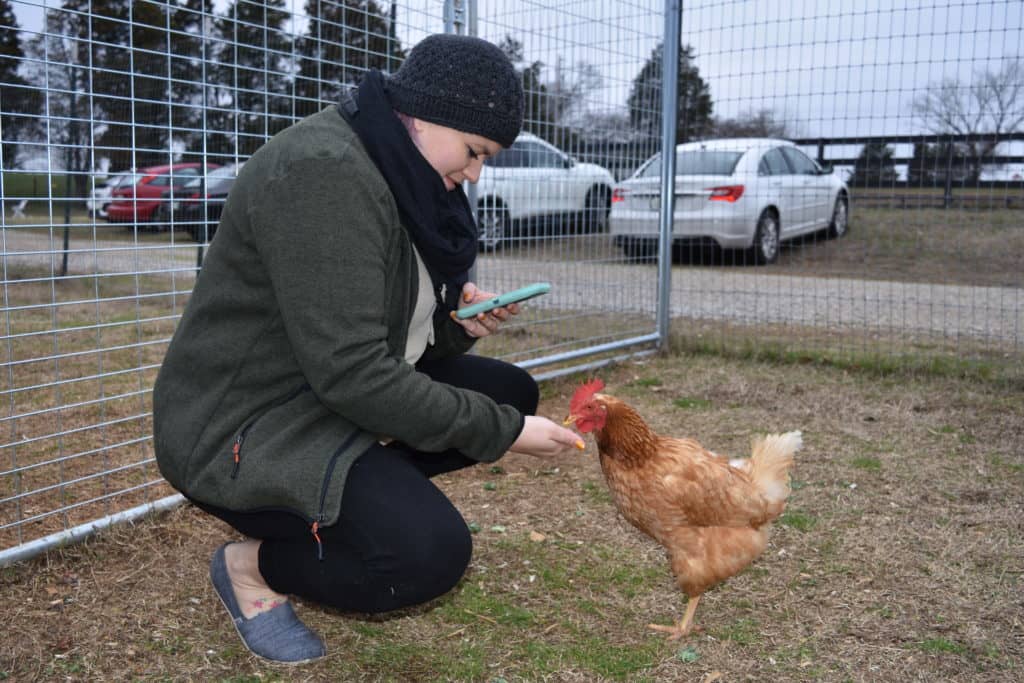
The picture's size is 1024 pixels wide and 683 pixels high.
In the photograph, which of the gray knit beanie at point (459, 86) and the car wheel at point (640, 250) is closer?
the gray knit beanie at point (459, 86)

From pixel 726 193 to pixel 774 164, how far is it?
464 mm

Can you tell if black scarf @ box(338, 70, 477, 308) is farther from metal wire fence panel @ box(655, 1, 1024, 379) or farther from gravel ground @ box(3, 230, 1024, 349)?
metal wire fence panel @ box(655, 1, 1024, 379)

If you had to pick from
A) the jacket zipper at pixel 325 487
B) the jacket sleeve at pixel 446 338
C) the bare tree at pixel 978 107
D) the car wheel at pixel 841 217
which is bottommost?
the jacket zipper at pixel 325 487

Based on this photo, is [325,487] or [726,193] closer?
[325,487]

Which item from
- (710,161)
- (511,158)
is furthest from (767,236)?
(511,158)

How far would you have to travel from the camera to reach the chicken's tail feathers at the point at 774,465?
8.84 feet

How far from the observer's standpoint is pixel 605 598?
2.77m

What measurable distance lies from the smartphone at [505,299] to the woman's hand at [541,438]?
0.34 metres

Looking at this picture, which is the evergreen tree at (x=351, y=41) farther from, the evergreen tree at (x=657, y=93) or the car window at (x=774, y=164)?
the car window at (x=774, y=164)

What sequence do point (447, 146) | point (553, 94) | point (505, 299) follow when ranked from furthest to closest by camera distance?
point (553, 94) < point (505, 299) < point (447, 146)

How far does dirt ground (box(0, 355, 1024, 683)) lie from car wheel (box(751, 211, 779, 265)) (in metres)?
3.04

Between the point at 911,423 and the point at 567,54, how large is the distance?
3.00 m

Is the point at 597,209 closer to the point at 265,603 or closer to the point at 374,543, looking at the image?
the point at 265,603

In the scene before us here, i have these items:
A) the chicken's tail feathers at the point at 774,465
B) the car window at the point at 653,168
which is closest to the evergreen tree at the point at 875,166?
the car window at the point at 653,168
